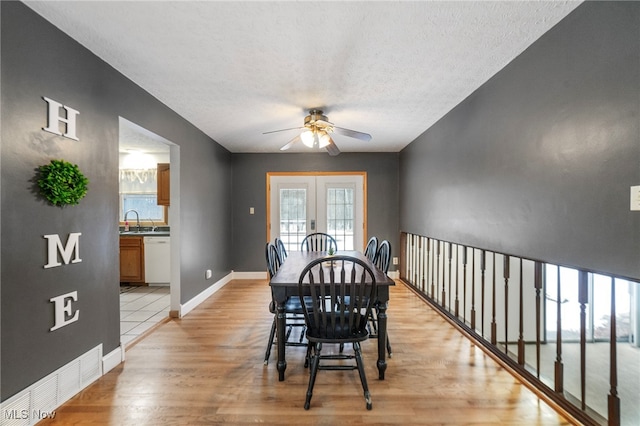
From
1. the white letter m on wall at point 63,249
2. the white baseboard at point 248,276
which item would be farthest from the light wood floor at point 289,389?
the white baseboard at point 248,276

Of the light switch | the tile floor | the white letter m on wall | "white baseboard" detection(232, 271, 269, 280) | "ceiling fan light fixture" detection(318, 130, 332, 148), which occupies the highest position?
"ceiling fan light fixture" detection(318, 130, 332, 148)

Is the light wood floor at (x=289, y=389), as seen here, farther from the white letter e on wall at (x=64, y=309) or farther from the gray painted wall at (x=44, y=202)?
the white letter e on wall at (x=64, y=309)

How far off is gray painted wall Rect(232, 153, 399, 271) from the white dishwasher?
1.15m

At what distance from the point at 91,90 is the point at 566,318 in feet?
17.8

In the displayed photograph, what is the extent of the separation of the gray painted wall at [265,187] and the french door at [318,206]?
0.48 ft

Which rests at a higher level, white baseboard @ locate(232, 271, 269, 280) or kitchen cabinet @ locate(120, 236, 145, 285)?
kitchen cabinet @ locate(120, 236, 145, 285)

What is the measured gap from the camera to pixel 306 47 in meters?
1.95

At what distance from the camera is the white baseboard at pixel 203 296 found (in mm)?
3381

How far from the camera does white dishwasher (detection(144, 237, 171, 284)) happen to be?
14.7 feet

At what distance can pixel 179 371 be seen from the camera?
7.13 feet

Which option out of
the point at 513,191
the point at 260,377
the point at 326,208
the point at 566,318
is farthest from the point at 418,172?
the point at 260,377

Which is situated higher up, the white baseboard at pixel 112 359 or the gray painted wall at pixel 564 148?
the gray painted wall at pixel 564 148

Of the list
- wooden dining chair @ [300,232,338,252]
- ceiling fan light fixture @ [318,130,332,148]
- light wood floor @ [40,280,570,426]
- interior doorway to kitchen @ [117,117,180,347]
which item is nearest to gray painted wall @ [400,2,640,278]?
light wood floor @ [40,280,570,426]

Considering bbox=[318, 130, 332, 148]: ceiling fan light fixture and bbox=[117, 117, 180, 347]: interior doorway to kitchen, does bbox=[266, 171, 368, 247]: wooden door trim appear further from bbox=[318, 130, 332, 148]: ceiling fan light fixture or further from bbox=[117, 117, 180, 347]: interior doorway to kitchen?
bbox=[318, 130, 332, 148]: ceiling fan light fixture
